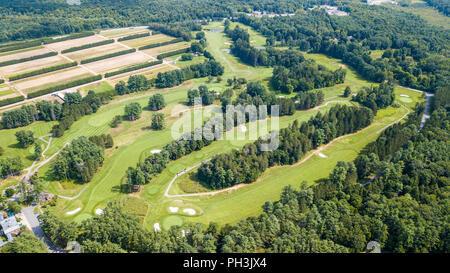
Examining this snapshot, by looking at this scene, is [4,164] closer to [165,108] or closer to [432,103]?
[165,108]

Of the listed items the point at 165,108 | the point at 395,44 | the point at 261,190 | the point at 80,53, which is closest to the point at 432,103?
the point at 395,44

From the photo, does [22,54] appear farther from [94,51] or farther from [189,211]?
[189,211]

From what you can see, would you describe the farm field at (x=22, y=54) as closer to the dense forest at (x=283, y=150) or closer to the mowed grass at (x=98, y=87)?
the mowed grass at (x=98, y=87)

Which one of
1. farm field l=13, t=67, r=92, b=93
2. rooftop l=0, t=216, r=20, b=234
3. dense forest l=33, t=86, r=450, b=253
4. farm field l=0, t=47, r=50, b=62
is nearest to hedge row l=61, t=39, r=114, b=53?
farm field l=0, t=47, r=50, b=62

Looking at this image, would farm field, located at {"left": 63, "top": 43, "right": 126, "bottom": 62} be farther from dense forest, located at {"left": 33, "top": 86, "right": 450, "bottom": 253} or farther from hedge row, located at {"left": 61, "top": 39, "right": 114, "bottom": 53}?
dense forest, located at {"left": 33, "top": 86, "right": 450, "bottom": 253}

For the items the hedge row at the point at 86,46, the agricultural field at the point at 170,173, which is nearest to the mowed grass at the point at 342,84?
the agricultural field at the point at 170,173

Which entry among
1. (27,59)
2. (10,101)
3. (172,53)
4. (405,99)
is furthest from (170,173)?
(27,59)
